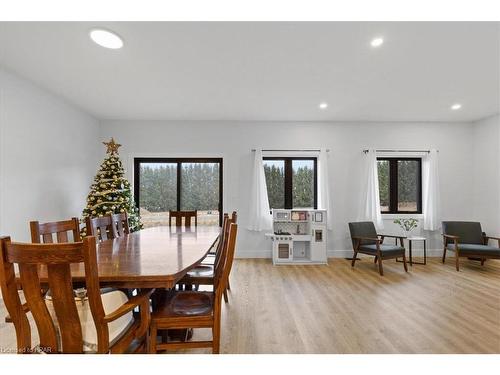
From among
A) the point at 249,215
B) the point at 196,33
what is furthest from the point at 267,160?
the point at 196,33

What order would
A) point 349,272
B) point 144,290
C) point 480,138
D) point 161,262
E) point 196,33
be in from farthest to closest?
point 480,138 < point 349,272 < point 196,33 < point 161,262 < point 144,290

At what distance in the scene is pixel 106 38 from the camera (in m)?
2.34

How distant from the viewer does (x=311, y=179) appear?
17.3ft

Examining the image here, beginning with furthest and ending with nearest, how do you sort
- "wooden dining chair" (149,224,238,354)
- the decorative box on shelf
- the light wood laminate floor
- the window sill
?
the window sill, the decorative box on shelf, the light wood laminate floor, "wooden dining chair" (149,224,238,354)

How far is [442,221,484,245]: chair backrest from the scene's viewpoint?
463 centimetres

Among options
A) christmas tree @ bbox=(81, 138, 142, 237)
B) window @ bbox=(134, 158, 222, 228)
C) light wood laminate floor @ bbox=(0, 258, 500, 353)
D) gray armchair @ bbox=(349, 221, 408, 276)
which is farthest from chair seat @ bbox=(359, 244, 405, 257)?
christmas tree @ bbox=(81, 138, 142, 237)

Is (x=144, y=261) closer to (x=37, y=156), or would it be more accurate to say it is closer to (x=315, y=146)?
(x=37, y=156)

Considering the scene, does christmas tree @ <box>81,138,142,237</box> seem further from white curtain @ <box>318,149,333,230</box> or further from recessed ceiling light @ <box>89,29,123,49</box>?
white curtain @ <box>318,149,333,230</box>

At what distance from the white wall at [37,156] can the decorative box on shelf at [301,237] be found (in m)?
3.33

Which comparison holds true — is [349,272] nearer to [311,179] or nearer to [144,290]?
[311,179]

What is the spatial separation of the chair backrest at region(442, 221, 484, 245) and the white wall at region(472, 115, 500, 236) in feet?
1.19

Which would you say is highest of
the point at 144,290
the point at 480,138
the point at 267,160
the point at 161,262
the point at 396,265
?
the point at 480,138

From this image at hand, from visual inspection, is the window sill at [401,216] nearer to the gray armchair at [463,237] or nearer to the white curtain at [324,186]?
the gray armchair at [463,237]
